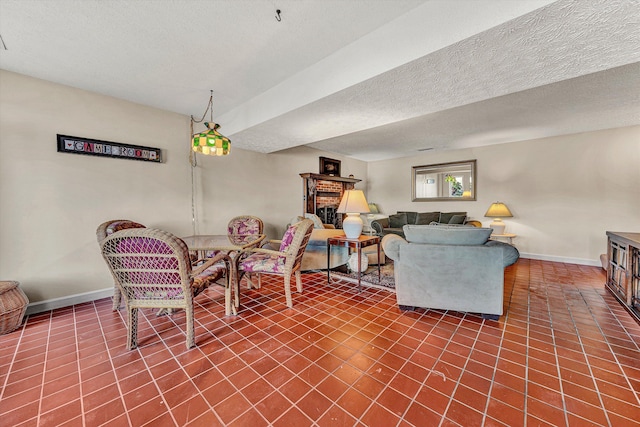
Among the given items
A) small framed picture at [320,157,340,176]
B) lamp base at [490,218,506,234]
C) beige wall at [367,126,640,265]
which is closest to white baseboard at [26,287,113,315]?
small framed picture at [320,157,340,176]

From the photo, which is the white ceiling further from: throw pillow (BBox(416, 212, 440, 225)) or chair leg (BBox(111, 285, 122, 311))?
throw pillow (BBox(416, 212, 440, 225))

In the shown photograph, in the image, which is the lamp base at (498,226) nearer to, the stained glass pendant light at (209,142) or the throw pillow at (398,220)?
the throw pillow at (398,220)

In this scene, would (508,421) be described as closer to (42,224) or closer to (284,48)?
(284,48)

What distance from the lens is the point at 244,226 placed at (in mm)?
3549

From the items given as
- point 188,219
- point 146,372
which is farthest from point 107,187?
point 146,372

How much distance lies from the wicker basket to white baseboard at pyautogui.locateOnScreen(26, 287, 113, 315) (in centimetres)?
33

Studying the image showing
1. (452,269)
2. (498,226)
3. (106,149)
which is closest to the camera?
(452,269)

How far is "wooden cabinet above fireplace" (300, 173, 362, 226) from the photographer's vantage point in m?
5.39

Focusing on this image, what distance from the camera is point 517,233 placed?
4.88 meters

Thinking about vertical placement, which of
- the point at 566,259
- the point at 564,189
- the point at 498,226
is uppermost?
the point at 564,189

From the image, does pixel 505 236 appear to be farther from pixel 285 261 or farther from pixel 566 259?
pixel 285 261

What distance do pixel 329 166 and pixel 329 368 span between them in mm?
5012

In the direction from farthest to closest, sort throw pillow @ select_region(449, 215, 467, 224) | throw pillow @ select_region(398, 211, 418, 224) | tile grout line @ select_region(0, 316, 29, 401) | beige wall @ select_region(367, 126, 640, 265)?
1. throw pillow @ select_region(398, 211, 418, 224)
2. throw pillow @ select_region(449, 215, 467, 224)
3. beige wall @ select_region(367, 126, 640, 265)
4. tile grout line @ select_region(0, 316, 29, 401)

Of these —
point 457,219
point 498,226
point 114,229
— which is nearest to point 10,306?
point 114,229
